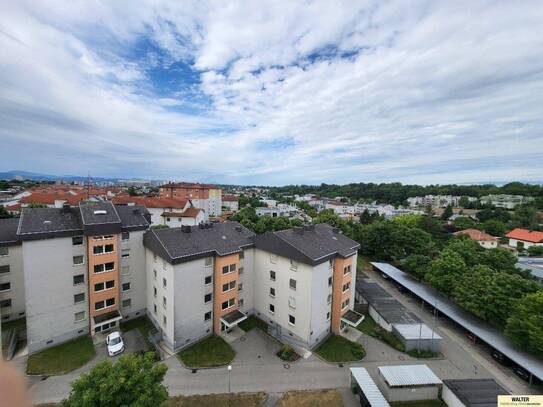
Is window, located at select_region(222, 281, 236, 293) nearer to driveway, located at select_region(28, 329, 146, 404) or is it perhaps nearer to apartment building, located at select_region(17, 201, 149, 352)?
driveway, located at select_region(28, 329, 146, 404)

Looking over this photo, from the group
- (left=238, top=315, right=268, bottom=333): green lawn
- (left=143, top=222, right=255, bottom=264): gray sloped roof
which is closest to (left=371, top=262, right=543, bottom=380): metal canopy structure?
(left=238, top=315, right=268, bottom=333): green lawn

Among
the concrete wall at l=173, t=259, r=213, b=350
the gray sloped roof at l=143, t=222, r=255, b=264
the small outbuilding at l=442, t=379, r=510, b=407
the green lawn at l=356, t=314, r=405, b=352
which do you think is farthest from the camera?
the green lawn at l=356, t=314, r=405, b=352

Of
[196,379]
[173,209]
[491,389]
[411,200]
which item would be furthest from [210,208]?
[411,200]

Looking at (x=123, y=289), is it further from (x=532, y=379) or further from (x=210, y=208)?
(x=210, y=208)

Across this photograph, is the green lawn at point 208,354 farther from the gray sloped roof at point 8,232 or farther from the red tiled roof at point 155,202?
the red tiled roof at point 155,202

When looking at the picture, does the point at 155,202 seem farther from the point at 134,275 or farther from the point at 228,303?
the point at 228,303

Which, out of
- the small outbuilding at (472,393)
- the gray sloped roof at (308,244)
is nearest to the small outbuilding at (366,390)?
the small outbuilding at (472,393)
